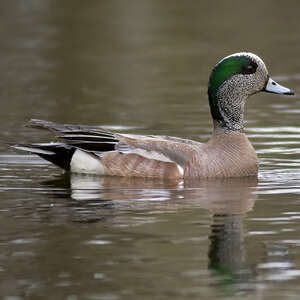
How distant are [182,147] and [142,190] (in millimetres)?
699

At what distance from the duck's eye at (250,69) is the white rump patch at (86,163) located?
1.68m

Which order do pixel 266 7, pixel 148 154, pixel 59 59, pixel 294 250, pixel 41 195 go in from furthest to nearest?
1. pixel 266 7
2. pixel 59 59
3. pixel 148 154
4. pixel 41 195
5. pixel 294 250

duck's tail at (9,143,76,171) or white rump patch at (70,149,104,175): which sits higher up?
duck's tail at (9,143,76,171)

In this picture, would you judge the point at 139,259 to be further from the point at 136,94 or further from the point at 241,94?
the point at 136,94

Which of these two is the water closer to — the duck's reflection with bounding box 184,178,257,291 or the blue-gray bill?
the duck's reflection with bounding box 184,178,257,291

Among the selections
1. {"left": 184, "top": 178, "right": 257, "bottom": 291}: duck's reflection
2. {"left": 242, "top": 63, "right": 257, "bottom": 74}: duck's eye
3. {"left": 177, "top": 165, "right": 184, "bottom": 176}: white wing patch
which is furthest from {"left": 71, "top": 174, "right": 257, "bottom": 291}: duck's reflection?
{"left": 242, "top": 63, "right": 257, "bottom": 74}: duck's eye

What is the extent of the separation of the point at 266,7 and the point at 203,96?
9.67 meters

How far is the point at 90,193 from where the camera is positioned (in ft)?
33.6

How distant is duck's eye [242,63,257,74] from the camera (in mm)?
11172

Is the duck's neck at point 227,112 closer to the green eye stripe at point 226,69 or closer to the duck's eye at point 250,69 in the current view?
the green eye stripe at point 226,69

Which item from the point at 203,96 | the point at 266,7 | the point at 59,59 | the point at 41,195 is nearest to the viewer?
the point at 41,195

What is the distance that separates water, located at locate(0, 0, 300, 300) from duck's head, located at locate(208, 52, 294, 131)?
660mm

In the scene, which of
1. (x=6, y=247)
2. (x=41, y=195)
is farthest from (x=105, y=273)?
(x=41, y=195)

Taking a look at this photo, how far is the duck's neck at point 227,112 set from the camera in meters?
11.2
